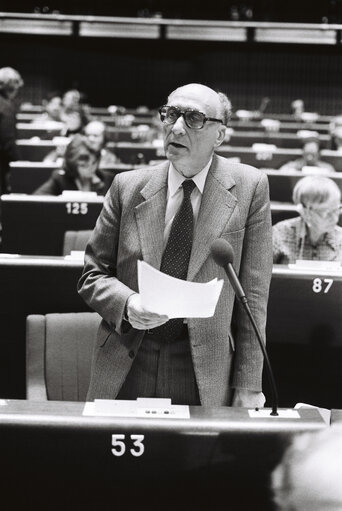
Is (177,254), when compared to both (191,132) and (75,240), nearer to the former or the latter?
(191,132)

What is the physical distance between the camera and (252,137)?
378 inches

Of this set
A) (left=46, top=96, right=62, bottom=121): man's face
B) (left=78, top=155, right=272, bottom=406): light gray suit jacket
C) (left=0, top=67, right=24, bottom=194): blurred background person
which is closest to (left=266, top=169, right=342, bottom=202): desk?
(left=0, top=67, right=24, bottom=194): blurred background person

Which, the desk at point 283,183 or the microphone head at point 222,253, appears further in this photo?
the desk at point 283,183

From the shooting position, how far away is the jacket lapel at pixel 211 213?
1.99 m

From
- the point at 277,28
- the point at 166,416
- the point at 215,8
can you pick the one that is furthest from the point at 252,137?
the point at 166,416

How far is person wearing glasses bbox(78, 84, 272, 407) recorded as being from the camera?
197 cm

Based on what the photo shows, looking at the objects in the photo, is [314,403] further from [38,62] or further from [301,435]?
[38,62]

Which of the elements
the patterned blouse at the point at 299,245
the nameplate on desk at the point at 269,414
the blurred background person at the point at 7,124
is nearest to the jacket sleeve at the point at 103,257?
the nameplate on desk at the point at 269,414

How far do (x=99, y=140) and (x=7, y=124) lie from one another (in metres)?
1.86

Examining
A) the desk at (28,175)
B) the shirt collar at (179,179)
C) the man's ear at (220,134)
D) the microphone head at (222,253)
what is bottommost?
the desk at (28,175)

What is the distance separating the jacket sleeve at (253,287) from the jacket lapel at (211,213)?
0.25 feet

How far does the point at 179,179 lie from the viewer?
6.83 ft

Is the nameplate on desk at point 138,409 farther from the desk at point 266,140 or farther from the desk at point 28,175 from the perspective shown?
the desk at point 266,140

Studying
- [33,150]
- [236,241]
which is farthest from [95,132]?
[236,241]
